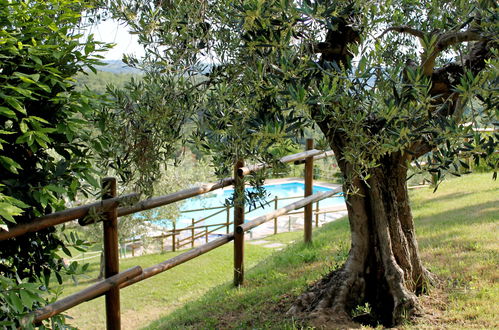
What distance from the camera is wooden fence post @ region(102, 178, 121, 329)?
3.52m

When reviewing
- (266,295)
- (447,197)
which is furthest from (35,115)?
(447,197)

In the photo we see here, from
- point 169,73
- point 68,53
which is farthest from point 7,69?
point 169,73

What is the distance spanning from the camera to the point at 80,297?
331 centimetres

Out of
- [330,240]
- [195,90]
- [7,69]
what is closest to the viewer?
[7,69]

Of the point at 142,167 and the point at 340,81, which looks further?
the point at 142,167

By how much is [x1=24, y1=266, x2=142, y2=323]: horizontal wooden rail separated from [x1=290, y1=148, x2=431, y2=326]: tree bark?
1.45 m

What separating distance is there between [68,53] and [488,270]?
13.2 feet

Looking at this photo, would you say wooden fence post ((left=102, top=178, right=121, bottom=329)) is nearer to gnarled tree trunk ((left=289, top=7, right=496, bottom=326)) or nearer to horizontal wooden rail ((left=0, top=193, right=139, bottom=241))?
horizontal wooden rail ((left=0, top=193, right=139, bottom=241))

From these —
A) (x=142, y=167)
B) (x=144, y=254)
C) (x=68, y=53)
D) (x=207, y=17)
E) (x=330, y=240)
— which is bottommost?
(x=144, y=254)

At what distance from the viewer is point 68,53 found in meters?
2.55

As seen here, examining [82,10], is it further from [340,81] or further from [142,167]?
[340,81]

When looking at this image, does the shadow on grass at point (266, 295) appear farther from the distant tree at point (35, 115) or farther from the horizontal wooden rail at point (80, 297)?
the distant tree at point (35, 115)

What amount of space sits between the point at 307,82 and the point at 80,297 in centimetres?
238

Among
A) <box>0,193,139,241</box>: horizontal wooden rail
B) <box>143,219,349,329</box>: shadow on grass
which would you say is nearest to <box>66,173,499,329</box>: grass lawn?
<box>143,219,349,329</box>: shadow on grass
